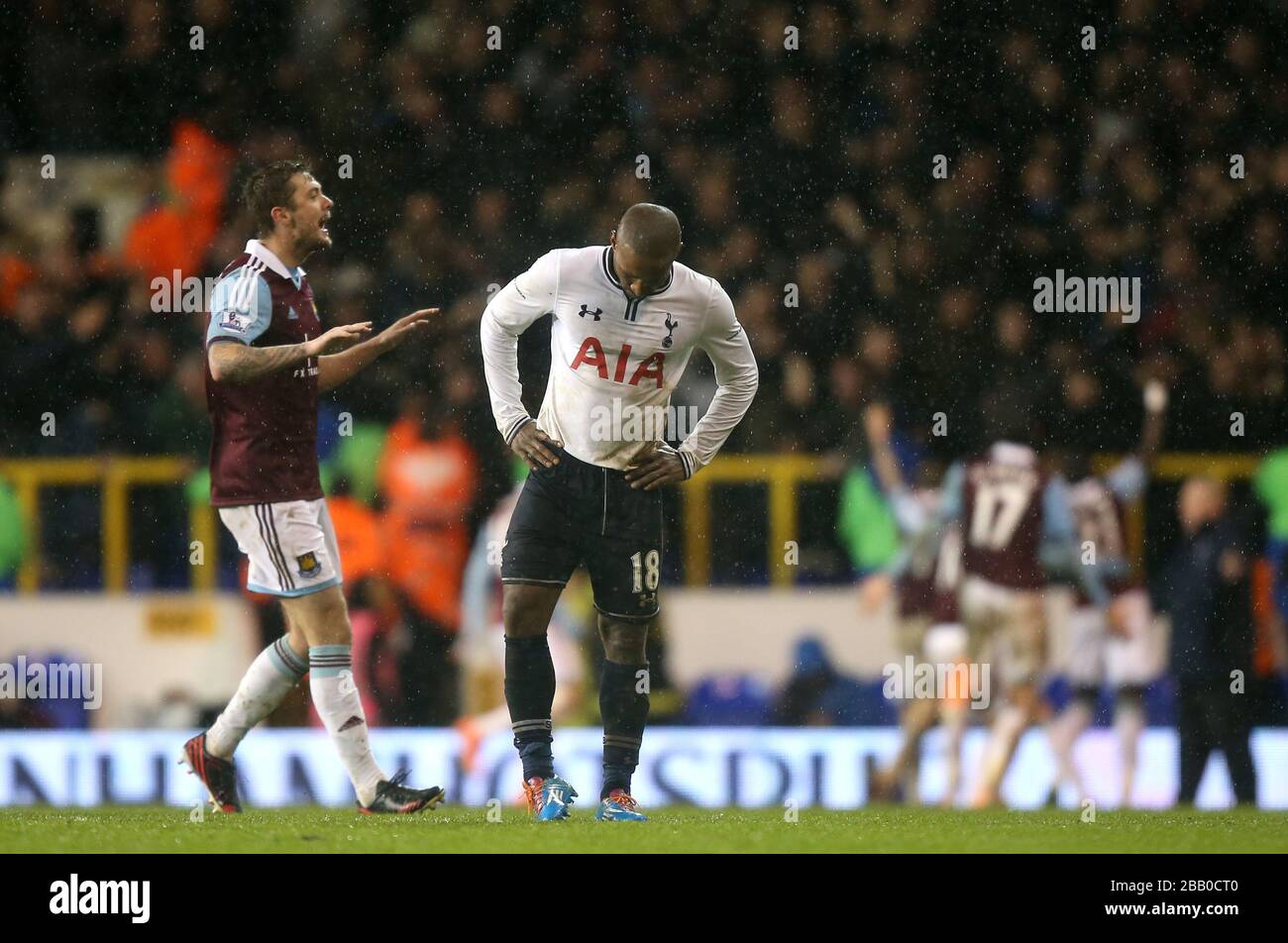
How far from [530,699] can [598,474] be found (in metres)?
0.76

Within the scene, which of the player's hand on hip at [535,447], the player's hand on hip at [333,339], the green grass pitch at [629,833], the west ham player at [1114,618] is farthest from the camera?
the west ham player at [1114,618]

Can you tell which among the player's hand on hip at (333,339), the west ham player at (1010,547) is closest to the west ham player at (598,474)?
the player's hand on hip at (333,339)

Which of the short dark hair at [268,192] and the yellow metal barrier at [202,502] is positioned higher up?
the short dark hair at [268,192]

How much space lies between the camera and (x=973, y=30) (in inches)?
542

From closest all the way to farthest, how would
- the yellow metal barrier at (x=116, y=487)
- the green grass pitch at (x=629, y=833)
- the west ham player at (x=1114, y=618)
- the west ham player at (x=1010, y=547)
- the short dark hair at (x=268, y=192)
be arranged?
the green grass pitch at (x=629, y=833) < the short dark hair at (x=268, y=192) < the west ham player at (x=1010, y=547) < the west ham player at (x=1114, y=618) < the yellow metal barrier at (x=116, y=487)

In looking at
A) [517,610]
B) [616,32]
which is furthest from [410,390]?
[517,610]

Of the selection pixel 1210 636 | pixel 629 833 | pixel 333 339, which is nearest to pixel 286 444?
pixel 333 339

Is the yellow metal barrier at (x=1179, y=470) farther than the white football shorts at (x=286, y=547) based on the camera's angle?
Yes

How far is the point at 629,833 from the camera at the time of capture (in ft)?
20.5

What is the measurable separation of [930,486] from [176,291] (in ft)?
13.5

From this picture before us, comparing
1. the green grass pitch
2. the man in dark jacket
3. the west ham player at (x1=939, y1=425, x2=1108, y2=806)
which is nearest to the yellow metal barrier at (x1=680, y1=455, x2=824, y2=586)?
the west ham player at (x1=939, y1=425, x2=1108, y2=806)

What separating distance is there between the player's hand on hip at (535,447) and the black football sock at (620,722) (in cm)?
69

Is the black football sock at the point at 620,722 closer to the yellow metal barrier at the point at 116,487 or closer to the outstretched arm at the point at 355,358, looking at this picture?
the outstretched arm at the point at 355,358

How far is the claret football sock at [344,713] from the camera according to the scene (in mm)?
6848
